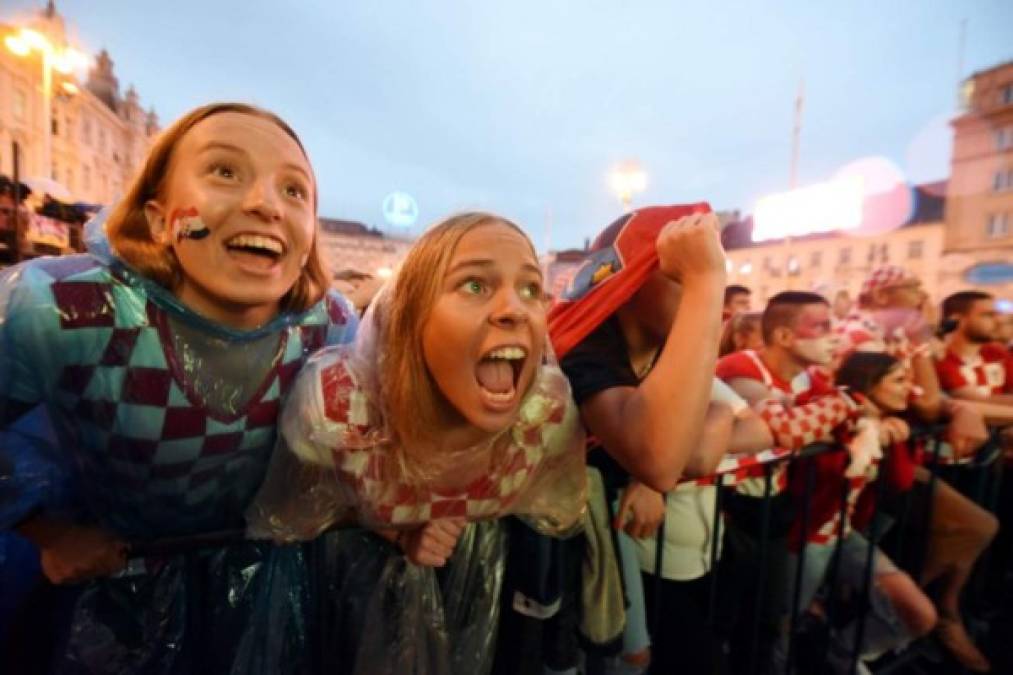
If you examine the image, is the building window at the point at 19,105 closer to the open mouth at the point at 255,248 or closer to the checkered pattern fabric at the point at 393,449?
the open mouth at the point at 255,248

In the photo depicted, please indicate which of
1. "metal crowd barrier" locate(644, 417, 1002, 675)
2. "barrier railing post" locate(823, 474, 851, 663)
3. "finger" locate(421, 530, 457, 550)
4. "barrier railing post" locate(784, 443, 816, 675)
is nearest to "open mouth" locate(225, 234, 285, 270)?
"finger" locate(421, 530, 457, 550)

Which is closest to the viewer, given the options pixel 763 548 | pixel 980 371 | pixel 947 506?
pixel 763 548

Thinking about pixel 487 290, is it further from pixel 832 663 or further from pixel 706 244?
pixel 832 663

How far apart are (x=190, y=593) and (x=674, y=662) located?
4.95 feet

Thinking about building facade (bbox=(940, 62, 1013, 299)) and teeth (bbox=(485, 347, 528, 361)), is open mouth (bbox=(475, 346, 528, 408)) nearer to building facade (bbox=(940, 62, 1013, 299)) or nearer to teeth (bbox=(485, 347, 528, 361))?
teeth (bbox=(485, 347, 528, 361))

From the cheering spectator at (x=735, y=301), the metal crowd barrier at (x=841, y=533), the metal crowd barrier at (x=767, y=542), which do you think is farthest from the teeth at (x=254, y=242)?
the cheering spectator at (x=735, y=301)

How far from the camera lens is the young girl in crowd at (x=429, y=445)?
1.09 m

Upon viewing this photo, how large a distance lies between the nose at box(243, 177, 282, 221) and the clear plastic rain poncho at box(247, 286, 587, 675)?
Answer: 1.04 feet

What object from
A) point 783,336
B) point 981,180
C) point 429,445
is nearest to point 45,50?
point 429,445

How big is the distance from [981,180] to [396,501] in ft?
117

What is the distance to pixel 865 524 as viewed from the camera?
2443mm

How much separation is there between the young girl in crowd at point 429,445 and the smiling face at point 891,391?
68.4 inches

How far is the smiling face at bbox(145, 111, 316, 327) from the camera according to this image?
118cm

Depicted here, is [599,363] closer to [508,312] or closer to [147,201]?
[508,312]
